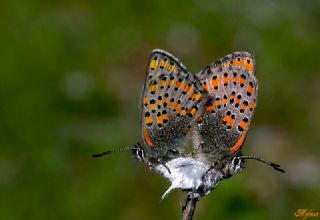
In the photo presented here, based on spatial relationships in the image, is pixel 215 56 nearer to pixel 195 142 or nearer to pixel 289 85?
pixel 289 85

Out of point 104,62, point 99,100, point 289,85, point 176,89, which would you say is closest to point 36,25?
point 104,62

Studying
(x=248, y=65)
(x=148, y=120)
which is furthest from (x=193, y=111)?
(x=248, y=65)

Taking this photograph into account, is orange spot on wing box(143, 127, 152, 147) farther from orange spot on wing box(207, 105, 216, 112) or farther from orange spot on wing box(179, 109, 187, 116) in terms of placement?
orange spot on wing box(207, 105, 216, 112)

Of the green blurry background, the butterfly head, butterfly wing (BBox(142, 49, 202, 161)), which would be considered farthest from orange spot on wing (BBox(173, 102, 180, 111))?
the green blurry background

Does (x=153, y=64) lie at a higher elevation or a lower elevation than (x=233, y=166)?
higher

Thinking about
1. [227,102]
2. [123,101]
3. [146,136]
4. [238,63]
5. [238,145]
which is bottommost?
[123,101]

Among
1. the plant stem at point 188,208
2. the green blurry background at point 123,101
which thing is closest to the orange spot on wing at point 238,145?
the plant stem at point 188,208

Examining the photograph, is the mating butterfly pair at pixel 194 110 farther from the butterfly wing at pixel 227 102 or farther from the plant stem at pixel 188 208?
the plant stem at pixel 188 208

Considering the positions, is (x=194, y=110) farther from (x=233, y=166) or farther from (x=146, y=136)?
(x=233, y=166)
